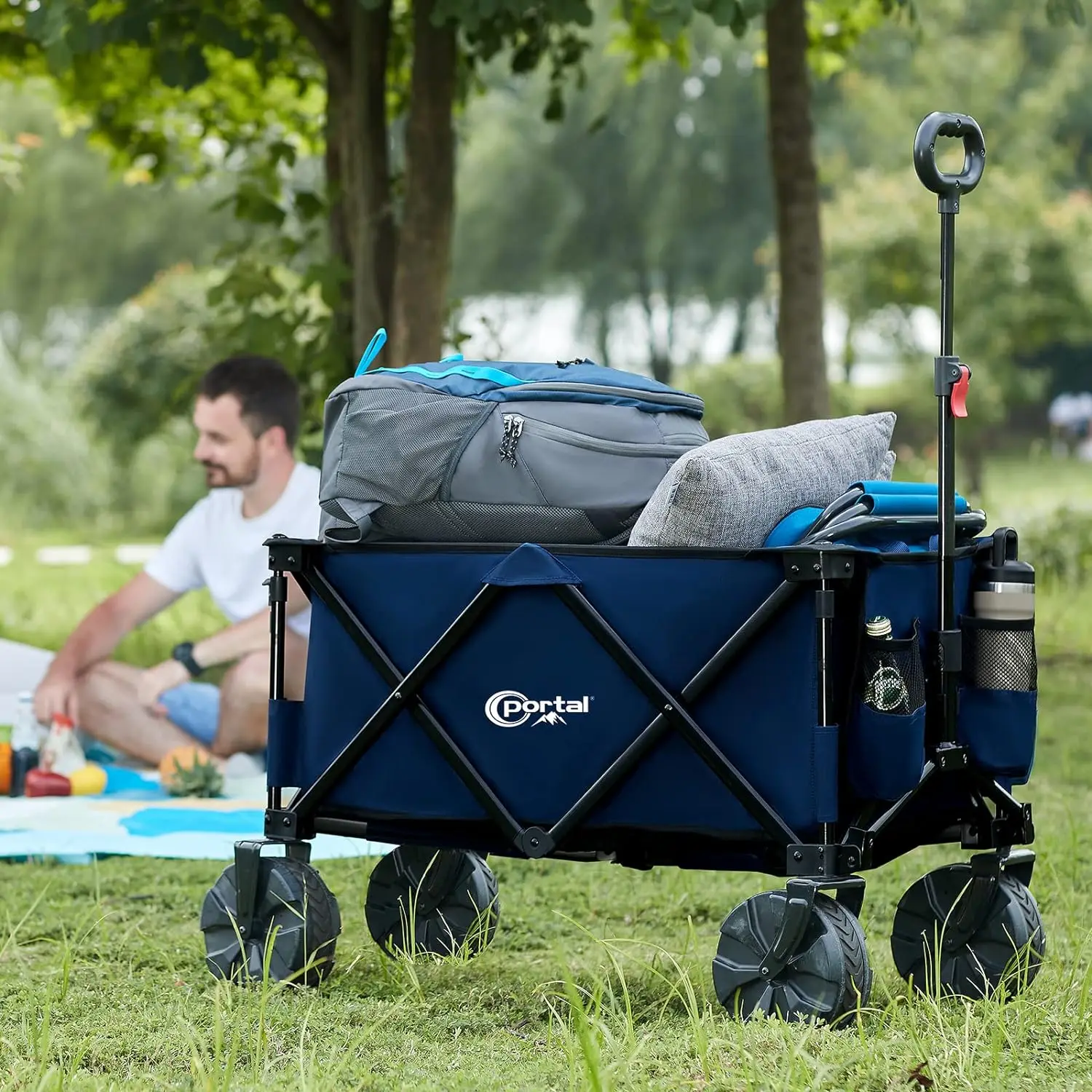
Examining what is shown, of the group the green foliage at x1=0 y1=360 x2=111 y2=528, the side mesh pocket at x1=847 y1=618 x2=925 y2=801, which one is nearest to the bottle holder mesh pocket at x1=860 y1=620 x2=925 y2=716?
the side mesh pocket at x1=847 y1=618 x2=925 y2=801

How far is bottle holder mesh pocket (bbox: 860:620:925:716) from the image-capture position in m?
2.51

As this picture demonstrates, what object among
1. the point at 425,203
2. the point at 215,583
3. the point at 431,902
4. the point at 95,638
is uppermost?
the point at 425,203

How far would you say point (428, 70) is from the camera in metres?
5.53

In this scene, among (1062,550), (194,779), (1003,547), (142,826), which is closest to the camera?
(1003,547)

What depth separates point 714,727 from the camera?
257 cm

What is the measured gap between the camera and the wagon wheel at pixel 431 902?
3.17m

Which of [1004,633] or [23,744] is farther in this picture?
[23,744]

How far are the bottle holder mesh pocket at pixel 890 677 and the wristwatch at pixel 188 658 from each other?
9.77 ft

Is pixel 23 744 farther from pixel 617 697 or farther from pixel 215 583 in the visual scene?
pixel 617 697

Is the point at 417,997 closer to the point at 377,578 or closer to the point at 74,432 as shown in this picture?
the point at 377,578

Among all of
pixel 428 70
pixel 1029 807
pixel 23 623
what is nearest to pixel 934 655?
pixel 1029 807

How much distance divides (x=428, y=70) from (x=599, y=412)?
312 cm

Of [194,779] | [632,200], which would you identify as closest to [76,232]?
[632,200]

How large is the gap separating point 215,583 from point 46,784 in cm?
74
